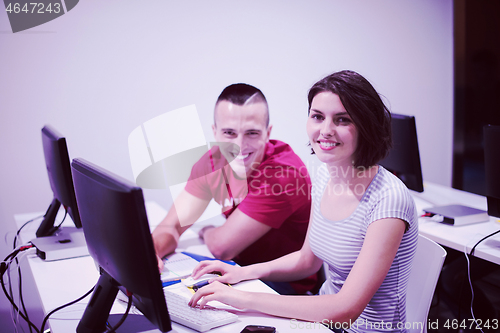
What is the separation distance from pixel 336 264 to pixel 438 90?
9.70 feet

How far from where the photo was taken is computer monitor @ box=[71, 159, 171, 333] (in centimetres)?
78

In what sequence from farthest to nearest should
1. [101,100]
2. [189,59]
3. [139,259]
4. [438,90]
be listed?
1. [438,90]
2. [189,59]
3. [101,100]
4. [139,259]

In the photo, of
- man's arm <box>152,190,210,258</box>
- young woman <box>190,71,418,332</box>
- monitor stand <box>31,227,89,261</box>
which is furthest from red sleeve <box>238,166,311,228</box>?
monitor stand <box>31,227,89,261</box>

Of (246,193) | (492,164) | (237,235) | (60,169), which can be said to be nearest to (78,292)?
(60,169)

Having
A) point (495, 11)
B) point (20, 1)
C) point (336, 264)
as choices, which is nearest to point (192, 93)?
point (20, 1)

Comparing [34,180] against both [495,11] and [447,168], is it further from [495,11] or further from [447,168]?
[495,11]

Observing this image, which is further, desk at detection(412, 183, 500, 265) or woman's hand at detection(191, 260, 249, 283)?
desk at detection(412, 183, 500, 265)

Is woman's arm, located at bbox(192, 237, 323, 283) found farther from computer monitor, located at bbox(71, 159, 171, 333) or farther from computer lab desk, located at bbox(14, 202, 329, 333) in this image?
computer monitor, located at bbox(71, 159, 171, 333)

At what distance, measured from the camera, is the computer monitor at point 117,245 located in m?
0.78

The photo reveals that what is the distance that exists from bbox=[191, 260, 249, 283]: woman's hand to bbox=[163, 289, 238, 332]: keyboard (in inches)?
7.2

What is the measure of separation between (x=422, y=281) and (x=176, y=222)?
1053mm

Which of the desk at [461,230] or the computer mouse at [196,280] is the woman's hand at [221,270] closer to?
the computer mouse at [196,280]

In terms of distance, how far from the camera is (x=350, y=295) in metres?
1.06

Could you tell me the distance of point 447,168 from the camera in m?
3.82
